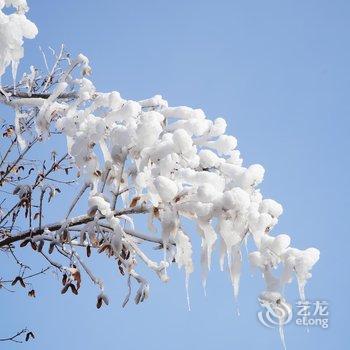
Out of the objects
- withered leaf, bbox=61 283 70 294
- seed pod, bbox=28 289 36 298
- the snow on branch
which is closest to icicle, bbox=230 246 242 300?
the snow on branch

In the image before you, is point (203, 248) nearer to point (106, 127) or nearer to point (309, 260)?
point (309, 260)

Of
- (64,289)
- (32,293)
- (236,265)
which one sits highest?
(32,293)

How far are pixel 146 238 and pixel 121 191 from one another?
320 millimetres

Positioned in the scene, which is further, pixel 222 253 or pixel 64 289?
pixel 64 289

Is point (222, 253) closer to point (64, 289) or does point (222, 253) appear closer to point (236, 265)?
point (236, 265)

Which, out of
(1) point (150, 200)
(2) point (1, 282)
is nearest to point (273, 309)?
(1) point (150, 200)

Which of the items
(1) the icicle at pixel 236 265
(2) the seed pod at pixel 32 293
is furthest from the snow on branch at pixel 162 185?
(2) the seed pod at pixel 32 293

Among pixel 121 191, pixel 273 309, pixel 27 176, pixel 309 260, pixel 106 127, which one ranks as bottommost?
pixel 273 309

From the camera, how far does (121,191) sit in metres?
2.17

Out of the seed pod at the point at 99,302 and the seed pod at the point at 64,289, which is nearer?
the seed pod at the point at 99,302

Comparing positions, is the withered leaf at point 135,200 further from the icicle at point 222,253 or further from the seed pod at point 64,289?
the seed pod at point 64,289

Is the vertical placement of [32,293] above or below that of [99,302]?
above

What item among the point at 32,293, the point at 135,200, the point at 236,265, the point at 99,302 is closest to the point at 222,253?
the point at 236,265

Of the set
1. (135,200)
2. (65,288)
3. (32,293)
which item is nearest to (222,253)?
(135,200)
